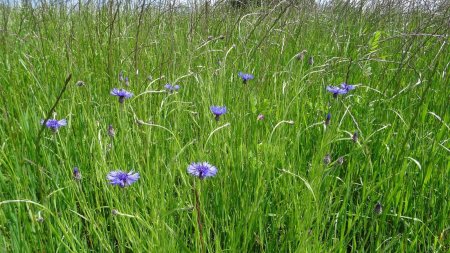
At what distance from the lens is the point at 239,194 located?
1016mm

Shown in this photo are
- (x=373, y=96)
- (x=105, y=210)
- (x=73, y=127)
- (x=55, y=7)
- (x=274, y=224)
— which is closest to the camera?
(x=274, y=224)

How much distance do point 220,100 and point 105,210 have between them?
0.47m

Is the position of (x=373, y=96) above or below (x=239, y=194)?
above

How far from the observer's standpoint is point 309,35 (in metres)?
2.36

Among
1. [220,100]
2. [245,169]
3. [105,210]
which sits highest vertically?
[220,100]

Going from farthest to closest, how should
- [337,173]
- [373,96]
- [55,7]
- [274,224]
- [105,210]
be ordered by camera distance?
[55,7], [373,96], [337,173], [105,210], [274,224]

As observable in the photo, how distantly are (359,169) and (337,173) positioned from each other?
0.09 meters

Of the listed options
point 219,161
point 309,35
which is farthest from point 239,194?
point 309,35

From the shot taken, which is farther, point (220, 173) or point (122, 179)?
point (220, 173)

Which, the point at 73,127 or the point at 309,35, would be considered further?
the point at 309,35

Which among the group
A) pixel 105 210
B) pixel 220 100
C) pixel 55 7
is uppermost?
pixel 55 7

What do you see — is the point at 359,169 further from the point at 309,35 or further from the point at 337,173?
the point at 309,35

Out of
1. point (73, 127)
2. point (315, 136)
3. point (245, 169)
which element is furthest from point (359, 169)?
point (73, 127)

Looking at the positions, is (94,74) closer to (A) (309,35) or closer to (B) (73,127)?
(B) (73,127)
